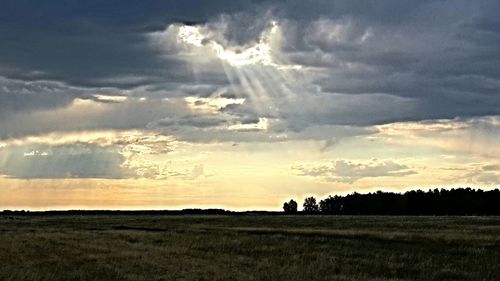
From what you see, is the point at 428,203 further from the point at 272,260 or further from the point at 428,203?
the point at 272,260

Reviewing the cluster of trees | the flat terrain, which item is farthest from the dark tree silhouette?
the flat terrain

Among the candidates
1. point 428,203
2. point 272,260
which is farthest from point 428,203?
point 272,260

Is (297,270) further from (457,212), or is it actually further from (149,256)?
(457,212)

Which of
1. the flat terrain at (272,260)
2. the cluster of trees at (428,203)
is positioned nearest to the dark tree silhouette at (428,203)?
the cluster of trees at (428,203)

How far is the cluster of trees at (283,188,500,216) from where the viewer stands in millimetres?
155500

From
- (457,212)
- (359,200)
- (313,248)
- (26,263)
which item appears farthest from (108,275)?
(359,200)

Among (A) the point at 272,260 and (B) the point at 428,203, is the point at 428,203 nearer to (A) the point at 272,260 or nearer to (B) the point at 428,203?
(B) the point at 428,203

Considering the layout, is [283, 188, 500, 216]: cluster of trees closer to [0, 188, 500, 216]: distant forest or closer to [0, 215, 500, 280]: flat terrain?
[0, 188, 500, 216]: distant forest

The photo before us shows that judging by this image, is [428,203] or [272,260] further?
[428,203]

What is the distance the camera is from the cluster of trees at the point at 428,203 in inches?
6122

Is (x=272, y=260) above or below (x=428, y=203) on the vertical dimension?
below

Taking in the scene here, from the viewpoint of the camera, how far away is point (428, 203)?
169m

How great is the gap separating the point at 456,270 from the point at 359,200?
533 feet

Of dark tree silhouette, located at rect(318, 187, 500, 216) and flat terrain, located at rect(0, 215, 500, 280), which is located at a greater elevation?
dark tree silhouette, located at rect(318, 187, 500, 216)
